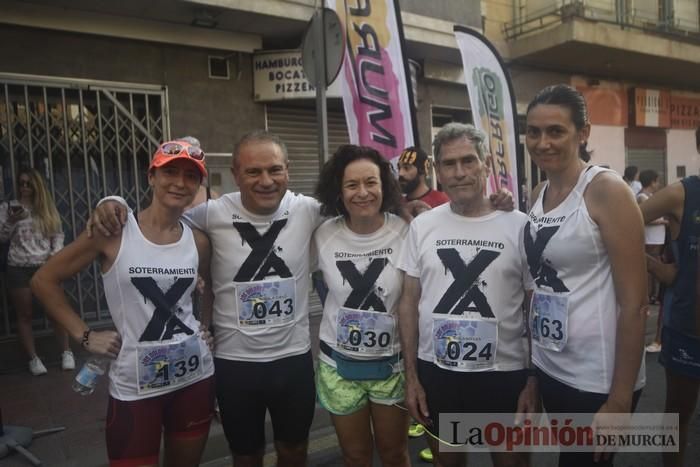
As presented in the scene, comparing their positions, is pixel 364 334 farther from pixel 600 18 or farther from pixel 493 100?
pixel 600 18

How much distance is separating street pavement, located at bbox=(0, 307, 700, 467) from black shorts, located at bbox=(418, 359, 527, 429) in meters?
1.34

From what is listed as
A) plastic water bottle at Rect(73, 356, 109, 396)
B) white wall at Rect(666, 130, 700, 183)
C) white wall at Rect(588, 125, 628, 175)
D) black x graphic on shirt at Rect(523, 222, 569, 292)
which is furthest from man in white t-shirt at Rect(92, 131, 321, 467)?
white wall at Rect(666, 130, 700, 183)

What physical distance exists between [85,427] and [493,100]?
17.7 feet

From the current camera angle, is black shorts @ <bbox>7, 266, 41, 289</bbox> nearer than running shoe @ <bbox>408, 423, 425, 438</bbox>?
No

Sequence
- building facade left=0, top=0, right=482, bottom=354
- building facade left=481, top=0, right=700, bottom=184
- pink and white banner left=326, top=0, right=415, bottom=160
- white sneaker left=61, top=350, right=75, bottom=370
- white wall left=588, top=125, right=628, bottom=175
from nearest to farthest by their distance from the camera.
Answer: pink and white banner left=326, top=0, right=415, bottom=160 < white sneaker left=61, top=350, right=75, bottom=370 < building facade left=0, top=0, right=482, bottom=354 < building facade left=481, top=0, right=700, bottom=184 < white wall left=588, top=125, right=628, bottom=175

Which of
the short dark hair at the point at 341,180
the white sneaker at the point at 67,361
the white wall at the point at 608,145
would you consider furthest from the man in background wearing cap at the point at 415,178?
the white wall at the point at 608,145

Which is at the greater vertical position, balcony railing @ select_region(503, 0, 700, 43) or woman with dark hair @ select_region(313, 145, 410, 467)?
balcony railing @ select_region(503, 0, 700, 43)

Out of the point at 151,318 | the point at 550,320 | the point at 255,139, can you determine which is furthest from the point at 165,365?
the point at 550,320

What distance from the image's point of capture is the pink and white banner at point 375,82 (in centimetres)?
501

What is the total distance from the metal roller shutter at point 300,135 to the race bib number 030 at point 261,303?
Result: 203 inches

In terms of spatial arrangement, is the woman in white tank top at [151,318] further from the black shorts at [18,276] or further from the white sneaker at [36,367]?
the white sneaker at [36,367]

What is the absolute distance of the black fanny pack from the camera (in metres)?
2.37

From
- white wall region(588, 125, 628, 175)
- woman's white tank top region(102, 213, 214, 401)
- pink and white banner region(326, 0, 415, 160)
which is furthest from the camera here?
white wall region(588, 125, 628, 175)
